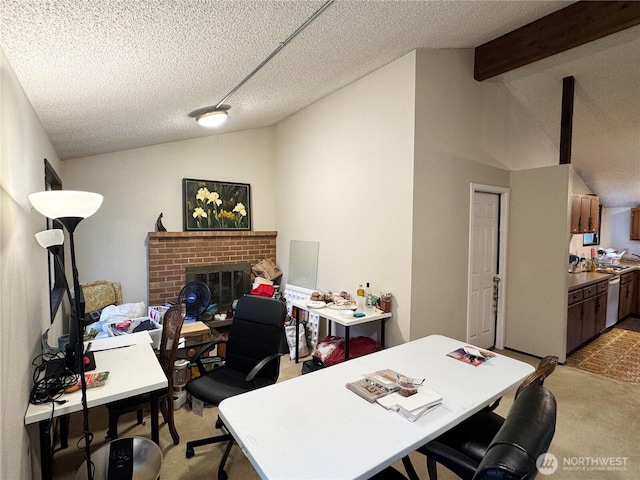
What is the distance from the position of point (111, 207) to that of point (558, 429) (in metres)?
4.98

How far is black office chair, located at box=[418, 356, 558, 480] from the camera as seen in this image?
1.32m

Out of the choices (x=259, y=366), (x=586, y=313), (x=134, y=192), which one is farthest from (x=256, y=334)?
(x=586, y=313)

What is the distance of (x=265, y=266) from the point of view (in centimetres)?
491

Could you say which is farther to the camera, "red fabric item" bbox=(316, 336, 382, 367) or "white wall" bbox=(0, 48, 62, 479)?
"red fabric item" bbox=(316, 336, 382, 367)

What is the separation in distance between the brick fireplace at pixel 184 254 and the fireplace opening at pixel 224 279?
0.22 feet

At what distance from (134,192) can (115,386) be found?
305cm

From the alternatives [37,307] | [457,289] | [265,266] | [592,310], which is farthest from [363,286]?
[592,310]

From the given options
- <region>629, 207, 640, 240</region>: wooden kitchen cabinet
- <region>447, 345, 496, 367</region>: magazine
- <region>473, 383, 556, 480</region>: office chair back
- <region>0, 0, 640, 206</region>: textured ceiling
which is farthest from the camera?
<region>629, 207, 640, 240</region>: wooden kitchen cabinet

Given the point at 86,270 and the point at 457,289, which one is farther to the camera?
the point at 86,270

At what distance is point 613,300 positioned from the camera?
4.77m

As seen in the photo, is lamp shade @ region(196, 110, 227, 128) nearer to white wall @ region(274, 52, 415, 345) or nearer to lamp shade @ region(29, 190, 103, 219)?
white wall @ region(274, 52, 415, 345)

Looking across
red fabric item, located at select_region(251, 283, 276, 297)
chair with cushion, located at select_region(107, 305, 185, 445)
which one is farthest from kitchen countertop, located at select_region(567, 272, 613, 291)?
chair with cushion, located at select_region(107, 305, 185, 445)

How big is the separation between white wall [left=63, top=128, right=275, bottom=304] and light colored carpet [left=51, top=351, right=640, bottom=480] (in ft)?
5.98

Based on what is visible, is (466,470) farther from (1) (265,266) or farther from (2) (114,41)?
(1) (265,266)
